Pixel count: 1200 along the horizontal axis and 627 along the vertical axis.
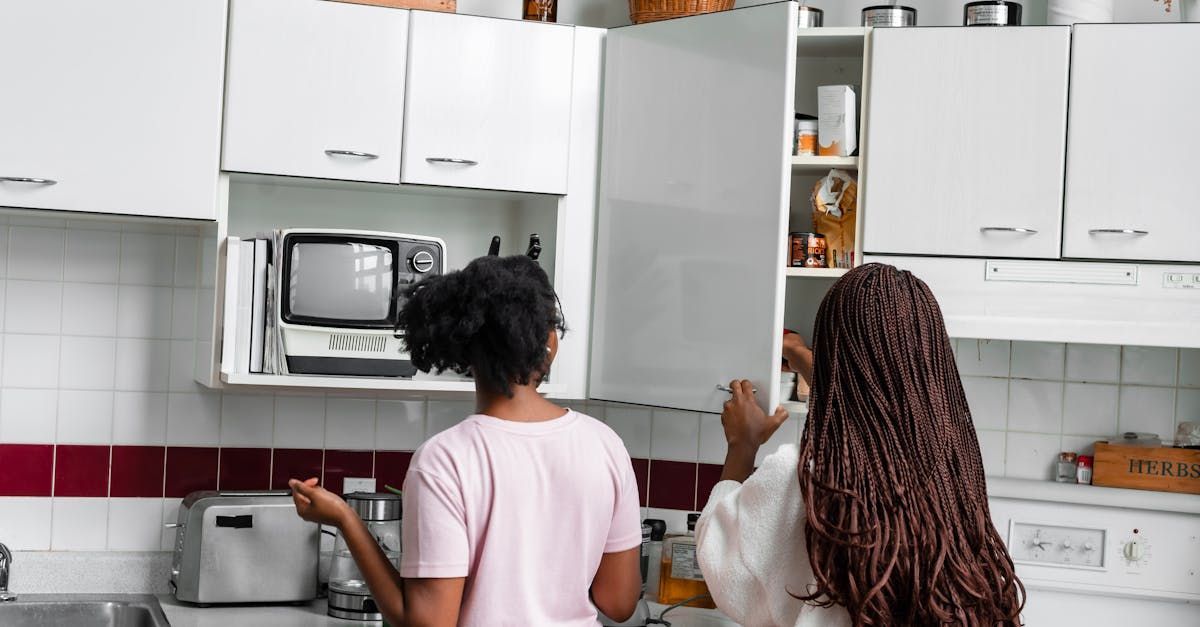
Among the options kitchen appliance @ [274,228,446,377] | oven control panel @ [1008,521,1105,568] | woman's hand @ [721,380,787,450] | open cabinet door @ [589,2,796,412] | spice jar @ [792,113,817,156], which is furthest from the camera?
oven control panel @ [1008,521,1105,568]

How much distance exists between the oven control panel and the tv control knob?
1.33 meters

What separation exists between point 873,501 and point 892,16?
122 cm

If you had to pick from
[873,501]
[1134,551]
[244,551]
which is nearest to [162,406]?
[244,551]

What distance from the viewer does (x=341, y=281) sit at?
2.16m

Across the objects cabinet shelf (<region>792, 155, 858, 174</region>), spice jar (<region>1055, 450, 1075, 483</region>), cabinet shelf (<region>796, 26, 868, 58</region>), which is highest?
cabinet shelf (<region>796, 26, 868, 58</region>)

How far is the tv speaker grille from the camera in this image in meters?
2.16

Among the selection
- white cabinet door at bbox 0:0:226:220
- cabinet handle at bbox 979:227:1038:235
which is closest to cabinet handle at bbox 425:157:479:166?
white cabinet door at bbox 0:0:226:220

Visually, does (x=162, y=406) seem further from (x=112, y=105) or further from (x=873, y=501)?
(x=873, y=501)

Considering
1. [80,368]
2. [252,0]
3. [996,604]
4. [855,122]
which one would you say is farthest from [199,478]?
[996,604]

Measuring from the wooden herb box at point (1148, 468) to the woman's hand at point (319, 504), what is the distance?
65.0 inches

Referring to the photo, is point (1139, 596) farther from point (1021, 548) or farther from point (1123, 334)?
point (1123, 334)

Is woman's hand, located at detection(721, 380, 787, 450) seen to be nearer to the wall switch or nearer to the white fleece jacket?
the white fleece jacket

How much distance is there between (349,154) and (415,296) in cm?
67

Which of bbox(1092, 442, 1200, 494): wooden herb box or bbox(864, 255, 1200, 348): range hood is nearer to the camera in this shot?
bbox(864, 255, 1200, 348): range hood
